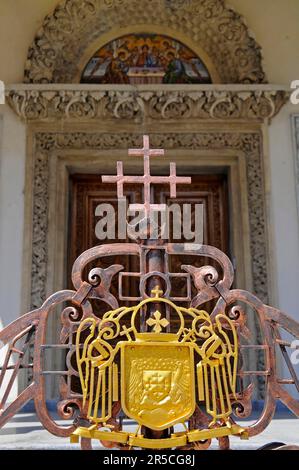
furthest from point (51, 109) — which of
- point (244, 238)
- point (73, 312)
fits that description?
point (73, 312)

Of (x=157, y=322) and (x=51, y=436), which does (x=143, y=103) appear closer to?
(x=51, y=436)

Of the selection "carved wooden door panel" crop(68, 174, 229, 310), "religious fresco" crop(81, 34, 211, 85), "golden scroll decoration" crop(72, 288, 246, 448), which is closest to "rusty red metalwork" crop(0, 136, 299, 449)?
"golden scroll decoration" crop(72, 288, 246, 448)

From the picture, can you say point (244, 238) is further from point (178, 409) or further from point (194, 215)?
point (178, 409)

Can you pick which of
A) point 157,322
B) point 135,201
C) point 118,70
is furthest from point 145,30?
point 157,322

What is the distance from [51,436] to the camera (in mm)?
3213

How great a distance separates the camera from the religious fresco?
5.98m

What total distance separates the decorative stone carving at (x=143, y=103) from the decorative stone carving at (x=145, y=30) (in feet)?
0.99

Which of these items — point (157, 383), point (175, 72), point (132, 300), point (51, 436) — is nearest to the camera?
point (157, 383)

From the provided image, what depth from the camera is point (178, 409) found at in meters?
2.24

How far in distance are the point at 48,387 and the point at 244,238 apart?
7.41 feet

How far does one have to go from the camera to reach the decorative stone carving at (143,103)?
17.8 ft

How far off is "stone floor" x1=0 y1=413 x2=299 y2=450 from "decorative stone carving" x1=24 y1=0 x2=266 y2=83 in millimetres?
3300

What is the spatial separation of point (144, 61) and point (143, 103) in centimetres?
81

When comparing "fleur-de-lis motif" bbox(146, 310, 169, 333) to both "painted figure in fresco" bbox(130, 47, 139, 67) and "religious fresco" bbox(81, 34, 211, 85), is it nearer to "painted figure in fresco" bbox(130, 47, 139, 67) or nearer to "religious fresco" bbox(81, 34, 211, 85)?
"religious fresco" bbox(81, 34, 211, 85)
